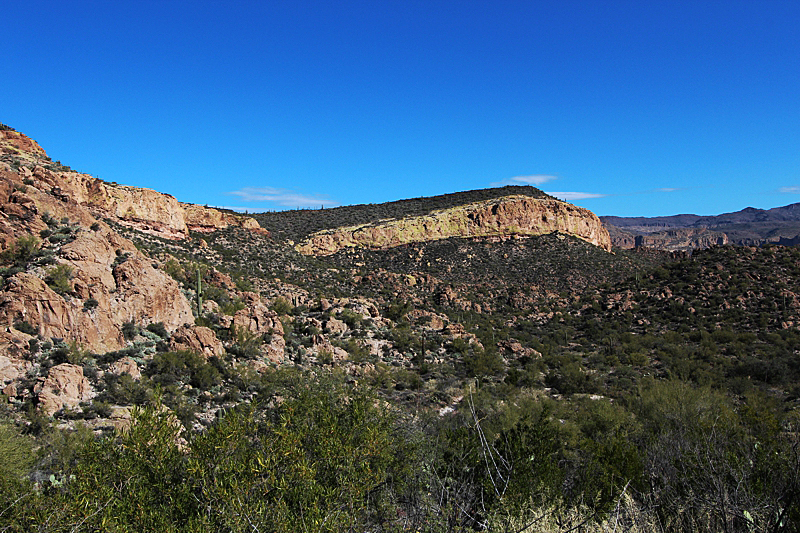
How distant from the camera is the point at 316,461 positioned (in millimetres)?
6414

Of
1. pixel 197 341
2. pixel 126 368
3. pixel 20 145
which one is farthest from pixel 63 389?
pixel 20 145

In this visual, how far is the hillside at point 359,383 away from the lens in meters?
5.81

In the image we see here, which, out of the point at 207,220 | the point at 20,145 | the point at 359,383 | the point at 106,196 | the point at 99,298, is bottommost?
the point at 359,383

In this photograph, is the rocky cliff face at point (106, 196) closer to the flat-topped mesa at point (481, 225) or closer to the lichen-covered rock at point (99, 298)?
the lichen-covered rock at point (99, 298)

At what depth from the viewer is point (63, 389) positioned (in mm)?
12734

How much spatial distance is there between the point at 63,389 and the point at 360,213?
50.2 m

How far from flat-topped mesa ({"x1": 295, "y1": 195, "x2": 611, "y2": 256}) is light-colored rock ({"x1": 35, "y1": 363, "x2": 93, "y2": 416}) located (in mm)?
36335

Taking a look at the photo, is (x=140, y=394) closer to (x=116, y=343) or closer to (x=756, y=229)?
(x=116, y=343)

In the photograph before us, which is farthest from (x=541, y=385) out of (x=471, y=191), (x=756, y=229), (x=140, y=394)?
(x=756, y=229)

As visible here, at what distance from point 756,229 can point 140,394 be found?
631 feet

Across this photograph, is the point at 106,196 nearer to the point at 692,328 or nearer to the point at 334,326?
the point at 334,326

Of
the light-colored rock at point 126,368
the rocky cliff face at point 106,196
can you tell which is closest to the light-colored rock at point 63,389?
the light-colored rock at point 126,368

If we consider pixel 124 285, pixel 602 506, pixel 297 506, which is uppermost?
pixel 124 285

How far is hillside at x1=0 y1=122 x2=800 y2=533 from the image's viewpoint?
5.81 metres
